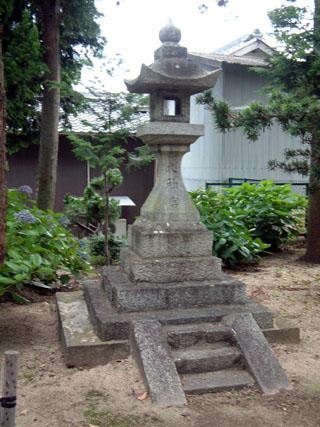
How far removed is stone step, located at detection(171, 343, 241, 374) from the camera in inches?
156

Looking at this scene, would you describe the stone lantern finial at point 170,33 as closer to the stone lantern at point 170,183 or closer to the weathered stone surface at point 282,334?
the stone lantern at point 170,183

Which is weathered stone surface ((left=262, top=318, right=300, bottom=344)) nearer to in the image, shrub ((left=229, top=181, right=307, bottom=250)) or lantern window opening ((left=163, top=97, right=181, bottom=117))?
lantern window opening ((left=163, top=97, right=181, bottom=117))

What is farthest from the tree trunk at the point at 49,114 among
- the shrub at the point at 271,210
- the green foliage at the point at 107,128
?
the shrub at the point at 271,210

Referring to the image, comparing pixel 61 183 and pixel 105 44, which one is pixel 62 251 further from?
pixel 61 183

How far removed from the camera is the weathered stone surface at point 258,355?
381 centimetres

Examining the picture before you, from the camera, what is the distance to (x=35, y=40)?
966 centimetres

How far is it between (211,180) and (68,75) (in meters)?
5.61

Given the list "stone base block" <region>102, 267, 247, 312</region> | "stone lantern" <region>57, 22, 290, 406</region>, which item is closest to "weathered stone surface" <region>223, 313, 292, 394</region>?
"stone lantern" <region>57, 22, 290, 406</region>

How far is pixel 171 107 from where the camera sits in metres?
5.15

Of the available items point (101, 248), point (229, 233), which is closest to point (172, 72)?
point (229, 233)

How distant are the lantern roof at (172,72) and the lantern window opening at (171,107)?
113 millimetres

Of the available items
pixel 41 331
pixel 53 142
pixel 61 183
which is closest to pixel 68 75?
pixel 53 142

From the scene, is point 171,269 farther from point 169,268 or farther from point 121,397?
point 121,397

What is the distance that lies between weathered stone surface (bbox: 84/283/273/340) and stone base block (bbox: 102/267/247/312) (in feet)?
0.19
